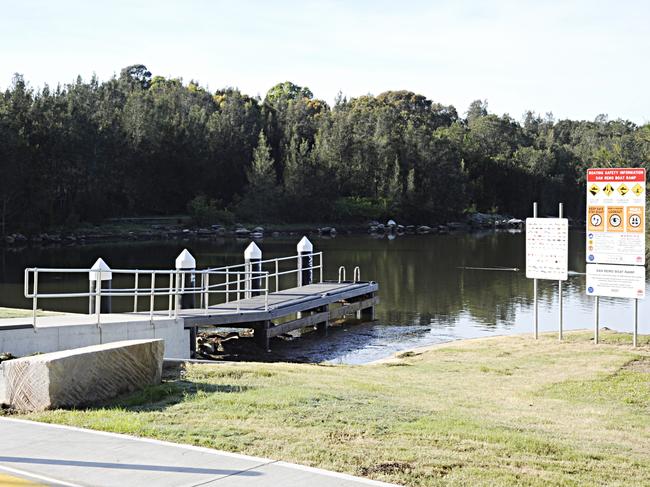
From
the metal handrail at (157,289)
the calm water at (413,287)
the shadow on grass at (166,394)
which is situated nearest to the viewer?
the shadow on grass at (166,394)

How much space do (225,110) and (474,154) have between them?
31638 millimetres

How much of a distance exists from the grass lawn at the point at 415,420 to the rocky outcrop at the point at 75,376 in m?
0.27

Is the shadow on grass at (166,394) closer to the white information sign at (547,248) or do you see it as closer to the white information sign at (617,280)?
the white information sign at (617,280)

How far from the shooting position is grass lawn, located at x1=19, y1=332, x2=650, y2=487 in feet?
23.7

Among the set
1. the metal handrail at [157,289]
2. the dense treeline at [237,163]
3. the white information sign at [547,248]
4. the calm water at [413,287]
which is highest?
the dense treeline at [237,163]

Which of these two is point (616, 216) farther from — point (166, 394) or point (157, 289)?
point (166, 394)

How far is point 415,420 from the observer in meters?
8.93

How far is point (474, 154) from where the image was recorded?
350 feet

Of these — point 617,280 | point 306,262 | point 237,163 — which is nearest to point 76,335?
point 617,280

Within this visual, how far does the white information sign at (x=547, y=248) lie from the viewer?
62.5 feet

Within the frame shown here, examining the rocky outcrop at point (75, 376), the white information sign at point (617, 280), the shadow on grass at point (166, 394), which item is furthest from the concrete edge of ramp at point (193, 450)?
the white information sign at point (617, 280)

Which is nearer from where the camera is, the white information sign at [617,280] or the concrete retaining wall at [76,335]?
the concrete retaining wall at [76,335]

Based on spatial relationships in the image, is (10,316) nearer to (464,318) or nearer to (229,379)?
(229,379)

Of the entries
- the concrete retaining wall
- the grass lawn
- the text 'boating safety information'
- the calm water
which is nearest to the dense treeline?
the calm water
